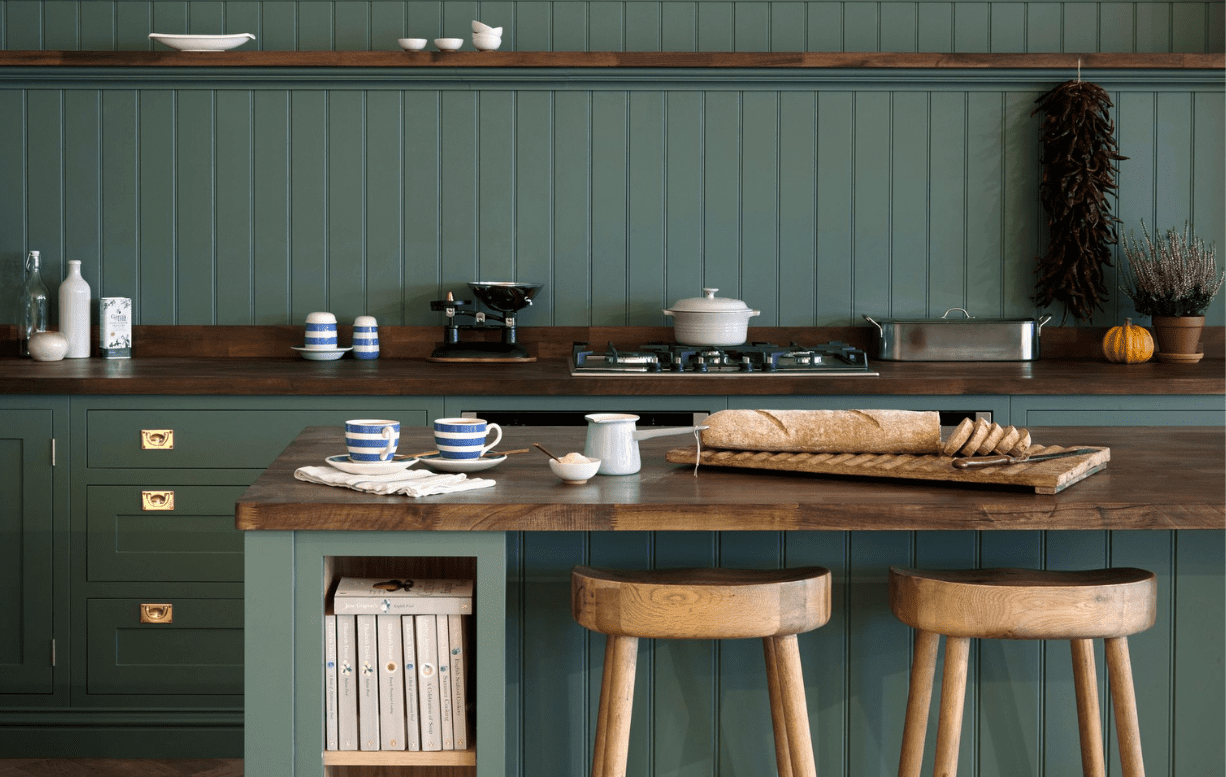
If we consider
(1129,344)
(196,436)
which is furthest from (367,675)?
(1129,344)

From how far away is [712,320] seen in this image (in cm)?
348

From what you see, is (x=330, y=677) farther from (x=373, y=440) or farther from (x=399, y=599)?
(x=373, y=440)

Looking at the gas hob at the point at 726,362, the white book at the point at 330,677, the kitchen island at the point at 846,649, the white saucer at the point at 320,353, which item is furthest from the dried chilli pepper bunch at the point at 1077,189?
the white book at the point at 330,677

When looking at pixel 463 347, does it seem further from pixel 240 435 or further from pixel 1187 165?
pixel 1187 165

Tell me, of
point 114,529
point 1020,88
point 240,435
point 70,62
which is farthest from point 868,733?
point 70,62

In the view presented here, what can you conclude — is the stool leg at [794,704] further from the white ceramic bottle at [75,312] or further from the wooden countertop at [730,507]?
the white ceramic bottle at [75,312]

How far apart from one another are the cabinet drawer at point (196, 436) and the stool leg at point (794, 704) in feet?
5.08

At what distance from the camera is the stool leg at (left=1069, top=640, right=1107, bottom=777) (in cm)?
187

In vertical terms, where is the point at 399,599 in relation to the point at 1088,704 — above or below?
above

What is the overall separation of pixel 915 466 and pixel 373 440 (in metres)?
0.83

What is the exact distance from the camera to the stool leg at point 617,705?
174 centimetres

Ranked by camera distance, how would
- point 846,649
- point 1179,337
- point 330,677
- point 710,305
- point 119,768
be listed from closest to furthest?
point 330,677
point 846,649
point 119,768
point 710,305
point 1179,337

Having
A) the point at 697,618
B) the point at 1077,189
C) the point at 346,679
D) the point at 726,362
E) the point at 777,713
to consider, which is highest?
the point at 1077,189

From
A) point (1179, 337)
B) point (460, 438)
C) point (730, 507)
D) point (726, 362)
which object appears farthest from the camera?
point (1179, 337)
